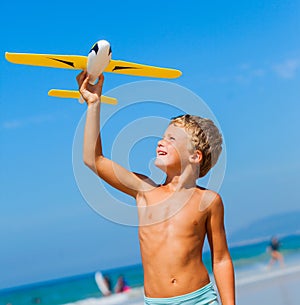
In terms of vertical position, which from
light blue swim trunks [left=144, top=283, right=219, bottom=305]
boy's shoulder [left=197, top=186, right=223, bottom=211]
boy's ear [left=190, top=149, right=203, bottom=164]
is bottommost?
light blue swim trunks [left=144, top=283, right=219, bottom=305]

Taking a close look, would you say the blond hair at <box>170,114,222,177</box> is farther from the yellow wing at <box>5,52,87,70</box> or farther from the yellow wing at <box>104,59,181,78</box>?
the yellow wing at <box>5,52,87,70</box>

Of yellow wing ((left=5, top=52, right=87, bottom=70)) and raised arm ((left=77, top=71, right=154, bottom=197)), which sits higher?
yellow wing ((left=5, top=52, right=87, bottom=70))

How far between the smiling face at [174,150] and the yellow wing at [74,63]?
390 millimetres

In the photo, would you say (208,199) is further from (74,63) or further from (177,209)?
(74,63)

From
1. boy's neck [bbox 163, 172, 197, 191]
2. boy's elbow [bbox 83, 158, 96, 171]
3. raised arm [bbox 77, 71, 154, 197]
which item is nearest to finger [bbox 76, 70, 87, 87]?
raised arm [bbox 77, 71, 154, 197]

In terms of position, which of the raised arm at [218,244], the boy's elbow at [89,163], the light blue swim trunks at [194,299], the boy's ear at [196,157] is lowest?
the light blue swim trunks at [194,299]

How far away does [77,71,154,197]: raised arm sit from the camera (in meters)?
3.13

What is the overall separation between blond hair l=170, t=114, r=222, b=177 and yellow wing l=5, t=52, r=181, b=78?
0.33 m

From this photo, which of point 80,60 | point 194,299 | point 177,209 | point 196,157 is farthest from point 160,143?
point 194,299

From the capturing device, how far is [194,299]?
3.22 meters

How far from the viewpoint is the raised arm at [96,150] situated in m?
3.13

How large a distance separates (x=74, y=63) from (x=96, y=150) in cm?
46

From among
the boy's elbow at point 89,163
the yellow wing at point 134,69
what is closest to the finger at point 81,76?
the yellow wing at point 134,69

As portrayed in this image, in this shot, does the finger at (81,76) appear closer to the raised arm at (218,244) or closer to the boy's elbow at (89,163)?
the boy's elbow at (89,163)
